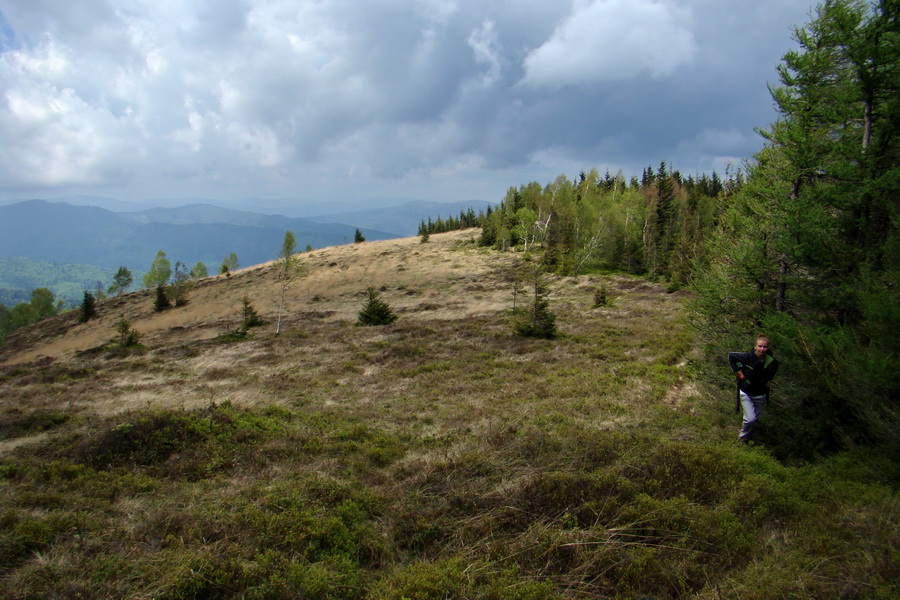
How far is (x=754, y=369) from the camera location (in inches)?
301

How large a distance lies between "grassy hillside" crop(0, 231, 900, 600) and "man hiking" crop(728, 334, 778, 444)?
0.68 meters

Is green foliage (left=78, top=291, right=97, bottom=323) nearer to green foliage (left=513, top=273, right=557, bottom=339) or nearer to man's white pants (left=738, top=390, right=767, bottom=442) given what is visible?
green foliage (left=513, top=273, right=557, bottom=339)

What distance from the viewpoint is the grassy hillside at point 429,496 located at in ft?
14.6

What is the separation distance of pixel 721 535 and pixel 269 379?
1529 cm

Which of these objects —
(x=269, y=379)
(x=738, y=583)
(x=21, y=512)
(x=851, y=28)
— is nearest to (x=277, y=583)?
(x=21, y=512)

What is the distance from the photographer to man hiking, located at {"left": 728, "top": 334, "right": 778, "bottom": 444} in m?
7.54

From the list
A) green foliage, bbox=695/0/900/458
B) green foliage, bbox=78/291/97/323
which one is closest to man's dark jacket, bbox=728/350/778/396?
green foliage, bbox=695/0/900/458

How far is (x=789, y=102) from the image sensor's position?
29.8 feet

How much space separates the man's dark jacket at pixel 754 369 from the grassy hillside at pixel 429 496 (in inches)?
46.7

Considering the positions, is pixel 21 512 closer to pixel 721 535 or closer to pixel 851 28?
pixel 721 535

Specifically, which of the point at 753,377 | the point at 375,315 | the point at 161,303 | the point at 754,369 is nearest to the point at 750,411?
the point at 753,377

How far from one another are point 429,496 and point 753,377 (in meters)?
6.59

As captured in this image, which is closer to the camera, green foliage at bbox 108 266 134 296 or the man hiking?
the man hiking

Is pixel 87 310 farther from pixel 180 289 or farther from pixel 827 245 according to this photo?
pixel 827 245
